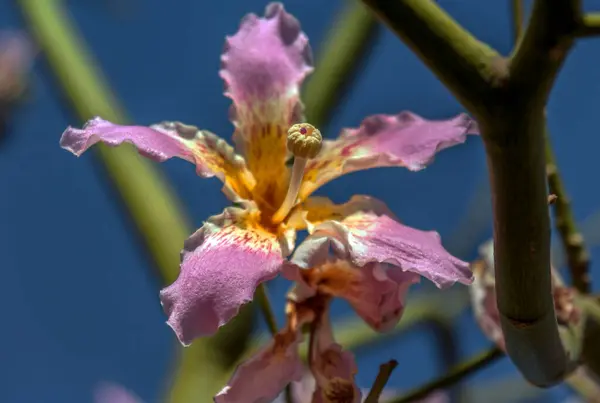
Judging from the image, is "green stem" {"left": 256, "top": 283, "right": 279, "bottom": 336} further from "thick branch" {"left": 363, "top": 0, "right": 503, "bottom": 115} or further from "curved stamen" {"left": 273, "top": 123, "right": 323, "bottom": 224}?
"thick branch" {"left": 363, "top": 0, "right": 503, "bottom": 115}

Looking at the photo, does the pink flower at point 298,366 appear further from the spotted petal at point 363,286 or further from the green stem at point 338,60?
the green stem at point 338,60

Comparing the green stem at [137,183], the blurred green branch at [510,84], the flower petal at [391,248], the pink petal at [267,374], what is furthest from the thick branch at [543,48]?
the green stem at [137,183]

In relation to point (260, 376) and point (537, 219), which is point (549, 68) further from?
point (260, 376)

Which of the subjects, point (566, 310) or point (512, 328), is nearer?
point (512, 328)

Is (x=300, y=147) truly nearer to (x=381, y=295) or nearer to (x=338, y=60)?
(x=381, y=295)

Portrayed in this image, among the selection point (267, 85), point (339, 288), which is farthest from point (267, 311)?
point (267, 85)

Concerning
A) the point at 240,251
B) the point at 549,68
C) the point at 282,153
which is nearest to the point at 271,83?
the point at 282,153

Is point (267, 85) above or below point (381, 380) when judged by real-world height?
above
